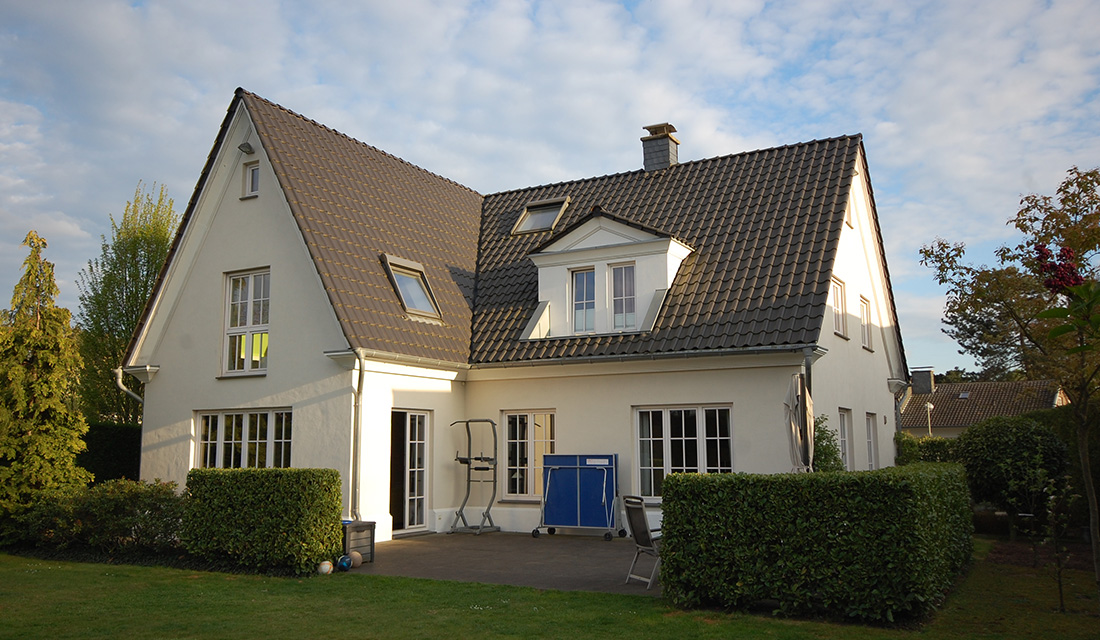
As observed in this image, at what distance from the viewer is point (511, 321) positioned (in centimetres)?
1675

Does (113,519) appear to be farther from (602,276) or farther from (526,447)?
(602,276)

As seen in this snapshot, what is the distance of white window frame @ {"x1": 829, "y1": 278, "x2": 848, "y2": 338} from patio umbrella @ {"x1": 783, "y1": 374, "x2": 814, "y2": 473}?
3.55 meters

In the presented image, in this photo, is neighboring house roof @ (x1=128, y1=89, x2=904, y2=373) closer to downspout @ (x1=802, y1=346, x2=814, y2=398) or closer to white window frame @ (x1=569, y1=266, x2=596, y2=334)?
downspout @ (x1=802, y1=346, x2=814, y2=398)

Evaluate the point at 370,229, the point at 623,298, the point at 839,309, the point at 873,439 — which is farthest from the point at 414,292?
the point at 873,439

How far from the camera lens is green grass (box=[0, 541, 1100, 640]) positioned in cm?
757

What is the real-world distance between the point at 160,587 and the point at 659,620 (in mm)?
6248

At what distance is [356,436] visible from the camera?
539 inches

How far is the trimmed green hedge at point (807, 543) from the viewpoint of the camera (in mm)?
7676

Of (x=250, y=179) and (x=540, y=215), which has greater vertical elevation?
(x=540, y=215)

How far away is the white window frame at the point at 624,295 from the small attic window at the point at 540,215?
3.38 meters

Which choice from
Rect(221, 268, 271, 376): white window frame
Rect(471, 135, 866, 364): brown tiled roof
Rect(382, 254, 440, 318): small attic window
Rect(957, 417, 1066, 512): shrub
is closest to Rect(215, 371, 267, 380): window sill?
Rect(221, 268, 271, 376): white window frame

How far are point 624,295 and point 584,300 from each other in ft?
2.71

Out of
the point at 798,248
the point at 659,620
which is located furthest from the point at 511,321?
the point at 659,620

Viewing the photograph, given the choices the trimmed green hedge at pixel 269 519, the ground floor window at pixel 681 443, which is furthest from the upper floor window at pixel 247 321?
the ground floor window at pixel 681 443
